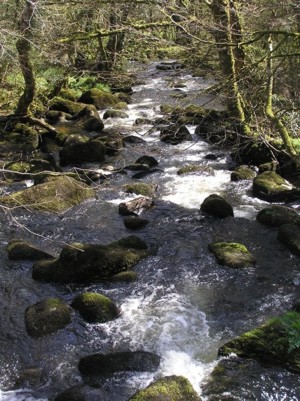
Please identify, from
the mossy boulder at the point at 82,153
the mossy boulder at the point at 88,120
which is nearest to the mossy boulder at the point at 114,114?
the mossy boulder at the point at 88,120

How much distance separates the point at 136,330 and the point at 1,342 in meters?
1.74

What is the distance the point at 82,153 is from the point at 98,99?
7.07 m

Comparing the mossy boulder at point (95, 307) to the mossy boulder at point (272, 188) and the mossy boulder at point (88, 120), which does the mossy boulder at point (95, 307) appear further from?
the mossy boulder at point (88, 120)

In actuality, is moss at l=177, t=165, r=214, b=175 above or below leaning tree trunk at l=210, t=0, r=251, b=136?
below

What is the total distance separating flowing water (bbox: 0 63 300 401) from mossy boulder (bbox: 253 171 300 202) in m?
0.30

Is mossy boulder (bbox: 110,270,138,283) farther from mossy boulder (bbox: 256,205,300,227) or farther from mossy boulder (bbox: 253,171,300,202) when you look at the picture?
mossy boulder (bbox: 253,171,300,202)

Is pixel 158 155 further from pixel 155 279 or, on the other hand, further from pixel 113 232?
pixel 155 279

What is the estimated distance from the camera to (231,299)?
6.73 metres

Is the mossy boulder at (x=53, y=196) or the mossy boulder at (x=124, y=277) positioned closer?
the mossy boulder at (x=124, y=277)

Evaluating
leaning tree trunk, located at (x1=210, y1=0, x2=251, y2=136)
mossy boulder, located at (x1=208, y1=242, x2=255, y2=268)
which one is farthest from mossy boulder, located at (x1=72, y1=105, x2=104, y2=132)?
mossy boulder, located at (x1=208, y1=242, x2=255, y2=268)

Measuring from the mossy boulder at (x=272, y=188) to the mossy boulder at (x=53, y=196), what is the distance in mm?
3823

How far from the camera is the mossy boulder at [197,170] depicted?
38.7 ft

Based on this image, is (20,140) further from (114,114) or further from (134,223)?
(134,223)

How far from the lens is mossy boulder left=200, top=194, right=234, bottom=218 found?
9.30 m
